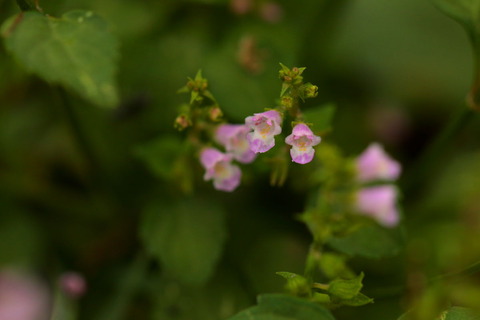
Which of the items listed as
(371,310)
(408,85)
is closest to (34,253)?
(371,310)

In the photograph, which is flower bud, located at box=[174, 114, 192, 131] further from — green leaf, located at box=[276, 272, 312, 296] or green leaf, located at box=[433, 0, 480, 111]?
green leaf, located at box=[433, 0, 480, 111]

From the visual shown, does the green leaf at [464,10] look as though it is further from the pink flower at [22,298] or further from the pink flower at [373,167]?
the pink flower at [22,298]

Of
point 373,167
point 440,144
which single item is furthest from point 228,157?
point 440,144

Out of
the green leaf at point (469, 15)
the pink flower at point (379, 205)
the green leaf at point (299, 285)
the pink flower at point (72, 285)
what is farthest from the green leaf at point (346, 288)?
the pink flower at point (72, 285)

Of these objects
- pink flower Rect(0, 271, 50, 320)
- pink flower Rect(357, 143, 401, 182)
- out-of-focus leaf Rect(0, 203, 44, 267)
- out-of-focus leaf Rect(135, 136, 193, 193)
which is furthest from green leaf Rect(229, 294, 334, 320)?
out-of-focus leaf Rect(0, 203, 44, 267)

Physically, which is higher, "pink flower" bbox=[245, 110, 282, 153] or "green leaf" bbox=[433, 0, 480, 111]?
"green leaf" bbox=[433, 0, 480, 111]

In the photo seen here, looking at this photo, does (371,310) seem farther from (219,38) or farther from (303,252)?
(219,38)

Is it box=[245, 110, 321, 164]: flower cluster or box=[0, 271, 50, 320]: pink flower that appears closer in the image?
box=[245, 110, 321, 164]: flower cluster

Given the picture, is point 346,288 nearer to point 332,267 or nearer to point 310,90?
point 332,267
